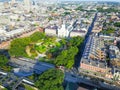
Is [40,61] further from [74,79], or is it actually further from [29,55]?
[74,79]

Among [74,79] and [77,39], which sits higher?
[77,39]

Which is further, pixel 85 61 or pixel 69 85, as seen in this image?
pixel 85 61

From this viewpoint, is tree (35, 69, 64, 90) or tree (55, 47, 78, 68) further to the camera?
tree (55, 47, 78, 68)

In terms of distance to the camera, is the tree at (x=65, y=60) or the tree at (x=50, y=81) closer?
the tree at (x=50, y=81)

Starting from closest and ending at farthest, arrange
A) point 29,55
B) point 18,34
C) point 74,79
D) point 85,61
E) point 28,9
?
point 74,79, point 85,61, point 29,55, point 18,34, point 28,9

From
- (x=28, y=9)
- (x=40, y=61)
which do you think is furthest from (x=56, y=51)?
(x=28, y=9)

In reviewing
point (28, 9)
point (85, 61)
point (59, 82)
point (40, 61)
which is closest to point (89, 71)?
point (85, 61)

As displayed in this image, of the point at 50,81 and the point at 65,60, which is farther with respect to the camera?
the point at 65,60

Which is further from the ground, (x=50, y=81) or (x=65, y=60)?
(x=50, y=81)

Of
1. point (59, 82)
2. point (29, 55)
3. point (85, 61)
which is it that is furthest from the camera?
point (29, 55)
